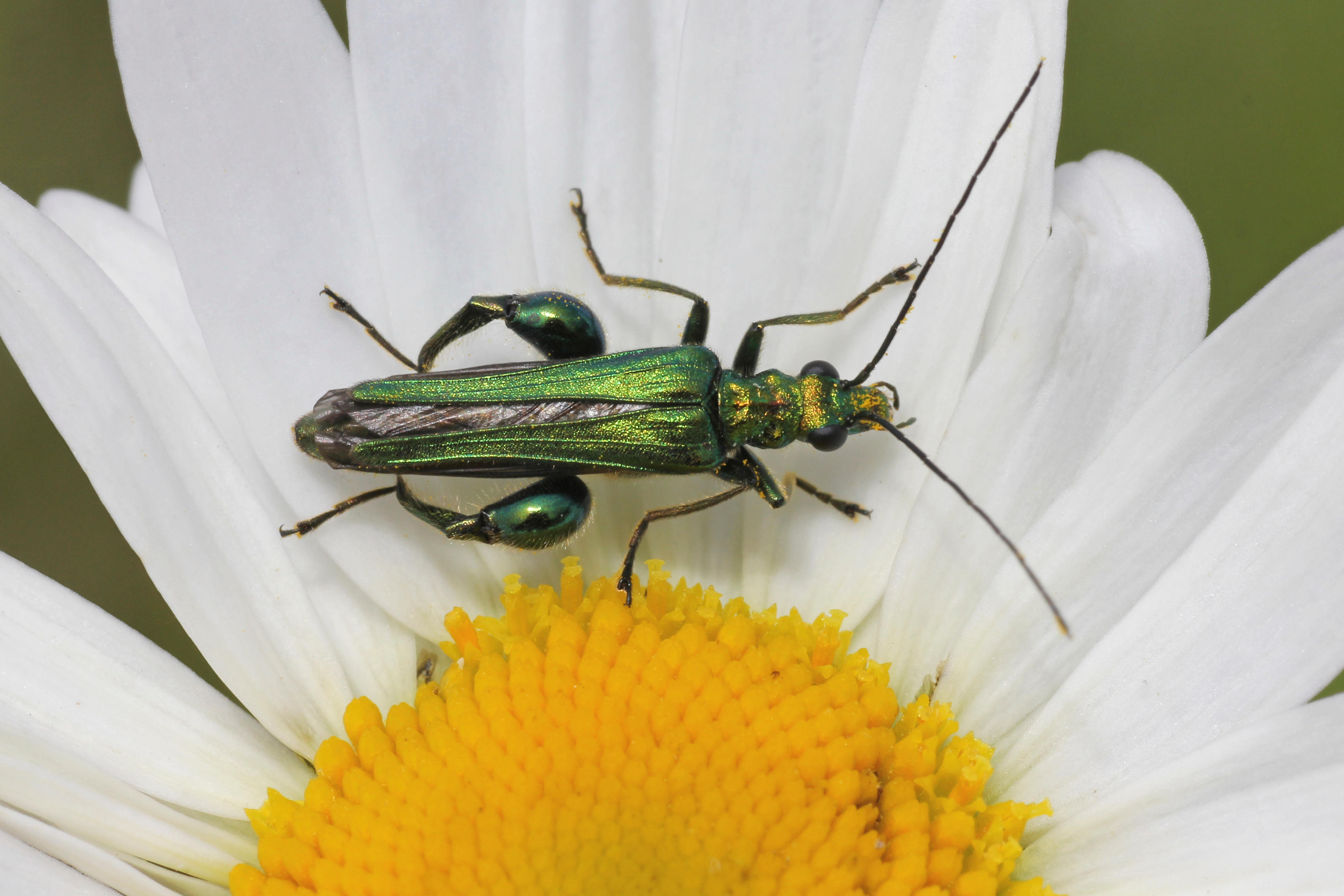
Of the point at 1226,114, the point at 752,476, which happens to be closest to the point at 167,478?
the point at 752,476

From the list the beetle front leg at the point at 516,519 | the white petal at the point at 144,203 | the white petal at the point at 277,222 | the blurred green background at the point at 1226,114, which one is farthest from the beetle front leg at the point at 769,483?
the white petal at the point at 144,203

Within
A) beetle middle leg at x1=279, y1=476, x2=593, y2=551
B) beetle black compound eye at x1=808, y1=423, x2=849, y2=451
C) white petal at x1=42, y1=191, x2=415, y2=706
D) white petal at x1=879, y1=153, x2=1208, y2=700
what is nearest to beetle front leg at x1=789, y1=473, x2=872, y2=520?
beetle black compound eye at x1=808, y1=423, x2=849, y2=451

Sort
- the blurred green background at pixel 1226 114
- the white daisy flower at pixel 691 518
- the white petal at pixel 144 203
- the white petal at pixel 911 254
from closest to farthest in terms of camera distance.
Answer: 1. the white daisy flower at pixel 691 518
2. the white petal at pixel 911 254
3. the white petal at pixel 144 203
4. the blurred green background at pixel 1226 114

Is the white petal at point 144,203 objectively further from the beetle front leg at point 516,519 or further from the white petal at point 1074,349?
the white petal at point 1074,349

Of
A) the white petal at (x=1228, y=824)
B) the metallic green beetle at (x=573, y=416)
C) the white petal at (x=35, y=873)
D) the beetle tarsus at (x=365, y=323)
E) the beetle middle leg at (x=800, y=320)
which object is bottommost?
the white petal at (x=1228, y=824)

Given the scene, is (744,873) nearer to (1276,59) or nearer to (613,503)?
(613,503)

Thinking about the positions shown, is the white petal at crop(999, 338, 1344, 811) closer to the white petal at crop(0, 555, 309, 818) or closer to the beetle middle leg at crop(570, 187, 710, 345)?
the beetle middle leg at crop(570, 187, 710, 345)
